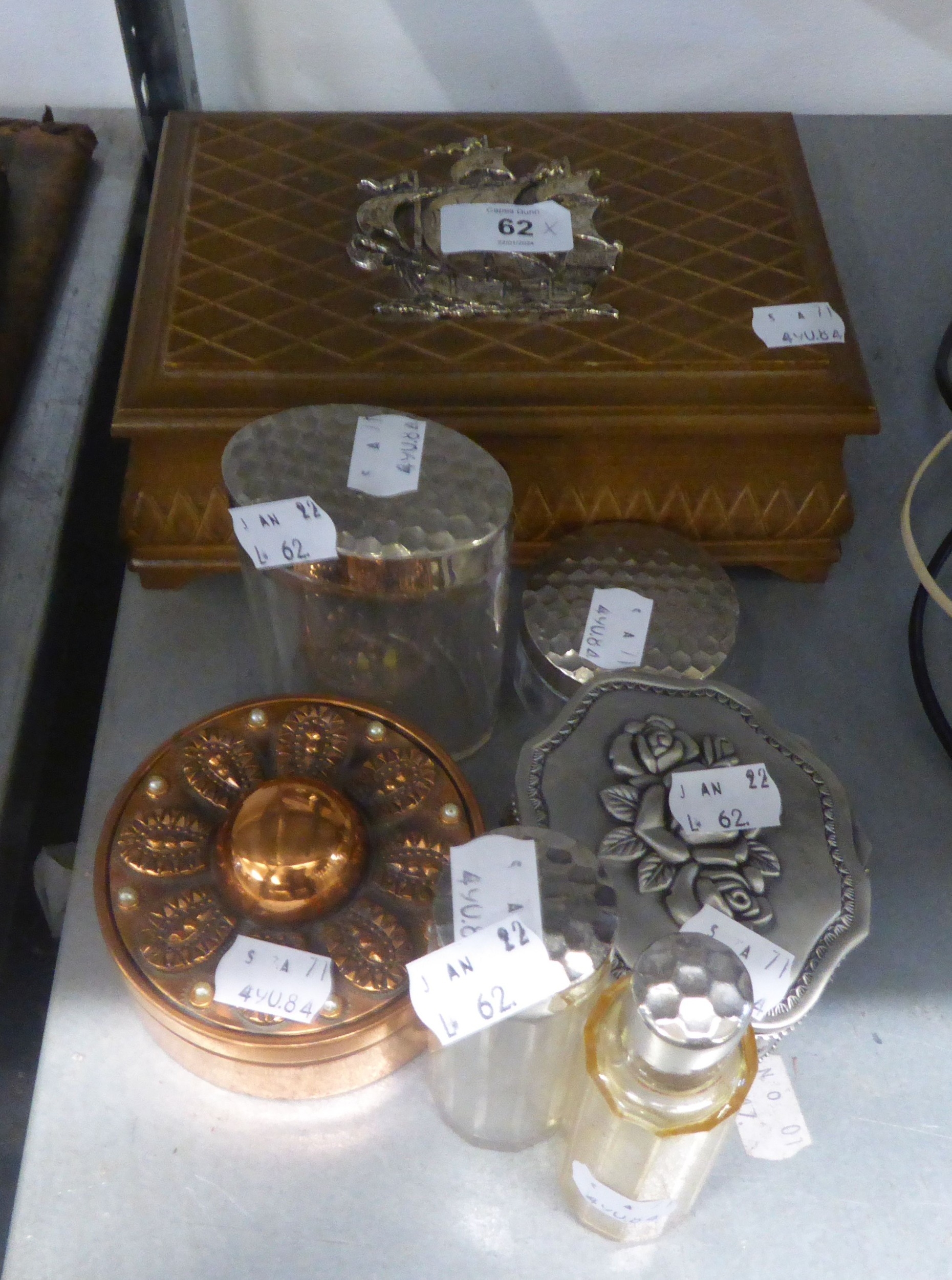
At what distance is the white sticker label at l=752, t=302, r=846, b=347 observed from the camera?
28.8 inches

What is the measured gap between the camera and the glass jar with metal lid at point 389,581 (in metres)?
0.59

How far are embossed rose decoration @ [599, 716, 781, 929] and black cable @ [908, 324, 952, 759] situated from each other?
22 centimetres

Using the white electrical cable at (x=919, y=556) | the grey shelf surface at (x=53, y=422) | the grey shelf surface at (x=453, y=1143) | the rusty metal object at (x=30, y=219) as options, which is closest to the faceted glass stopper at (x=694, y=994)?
the grey shelf surface at (x=453, y=1143)

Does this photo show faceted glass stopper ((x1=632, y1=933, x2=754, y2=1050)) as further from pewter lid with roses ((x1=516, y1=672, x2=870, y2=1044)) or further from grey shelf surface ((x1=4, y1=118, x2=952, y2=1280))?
grey shelf surface ((x1=4, y1=118, x2=952, y2=1280))

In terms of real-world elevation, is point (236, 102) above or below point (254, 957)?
above

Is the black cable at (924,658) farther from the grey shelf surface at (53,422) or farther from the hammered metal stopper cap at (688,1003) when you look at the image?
the grey shelf surface at (53,422)

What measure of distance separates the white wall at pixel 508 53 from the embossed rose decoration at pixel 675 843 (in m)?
0.73

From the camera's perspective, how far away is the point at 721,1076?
0.44m

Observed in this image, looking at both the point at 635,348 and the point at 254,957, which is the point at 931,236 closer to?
the point at 635,348

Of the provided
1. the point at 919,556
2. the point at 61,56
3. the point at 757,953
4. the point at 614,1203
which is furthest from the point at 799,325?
the point at 61,56

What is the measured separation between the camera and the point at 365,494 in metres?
0.59

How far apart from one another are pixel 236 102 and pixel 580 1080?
36.9 inches

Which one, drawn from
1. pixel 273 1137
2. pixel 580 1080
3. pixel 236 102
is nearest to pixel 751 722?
pixel 580 1080

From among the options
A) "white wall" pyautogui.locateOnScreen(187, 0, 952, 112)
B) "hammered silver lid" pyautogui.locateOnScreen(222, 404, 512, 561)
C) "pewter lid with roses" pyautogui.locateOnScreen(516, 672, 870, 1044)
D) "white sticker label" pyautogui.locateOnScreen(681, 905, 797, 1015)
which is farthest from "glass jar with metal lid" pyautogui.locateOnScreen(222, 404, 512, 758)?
"white wall" pyautogui.locateOnScreen(187, 0, 952, 112)
